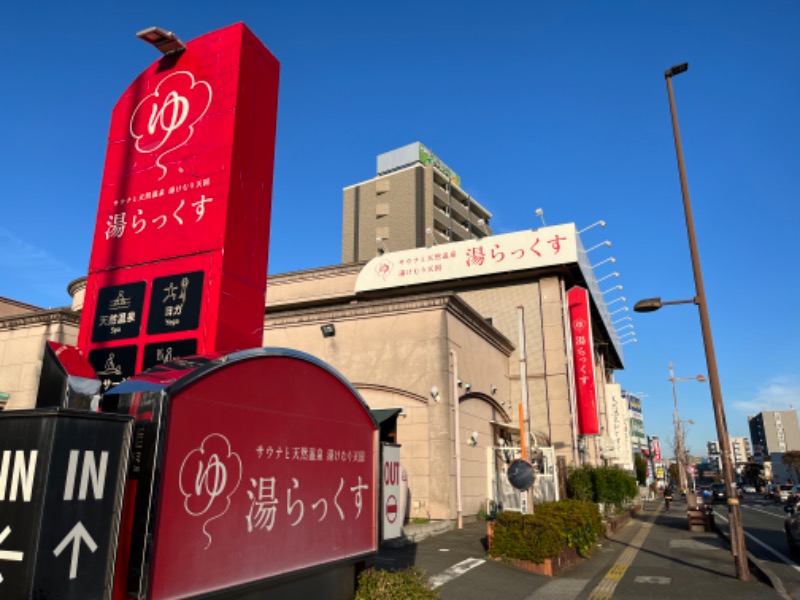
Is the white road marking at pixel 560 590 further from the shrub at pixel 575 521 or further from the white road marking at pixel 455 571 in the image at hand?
the white road marking at pixel 455 571

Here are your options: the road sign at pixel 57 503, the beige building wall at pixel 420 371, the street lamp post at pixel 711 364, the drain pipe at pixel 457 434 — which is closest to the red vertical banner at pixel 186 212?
the road sign at pixel 57 503

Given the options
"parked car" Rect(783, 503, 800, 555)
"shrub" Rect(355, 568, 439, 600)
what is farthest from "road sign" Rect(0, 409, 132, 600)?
"parked car" Rect(783, 503, 800, 555)

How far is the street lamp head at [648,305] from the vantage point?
14.1m

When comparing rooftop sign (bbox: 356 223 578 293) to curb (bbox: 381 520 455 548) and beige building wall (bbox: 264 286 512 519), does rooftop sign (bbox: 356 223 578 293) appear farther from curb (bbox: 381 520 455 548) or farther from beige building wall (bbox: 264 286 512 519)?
curb (bbox: 381 520 455 548)

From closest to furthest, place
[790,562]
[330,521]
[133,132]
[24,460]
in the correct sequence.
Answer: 1. [24,460]
2. [330,521]
3. [133,132]
4. [790,562]

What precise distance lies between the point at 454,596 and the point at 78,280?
36.2 metres

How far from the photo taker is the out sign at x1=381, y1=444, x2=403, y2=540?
807 centimetres

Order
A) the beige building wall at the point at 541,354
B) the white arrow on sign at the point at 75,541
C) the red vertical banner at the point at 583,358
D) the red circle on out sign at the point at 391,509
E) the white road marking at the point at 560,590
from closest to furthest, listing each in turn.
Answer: the white arrow on sign at the point at 75,541 < the red circle on out sign at the point at 391,509 < the white road marking at the point at 560,590 < the beige building wall at the point at 541,354 < the red vertical banner at the point at 583,358

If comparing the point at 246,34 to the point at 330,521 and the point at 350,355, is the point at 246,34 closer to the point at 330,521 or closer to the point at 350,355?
the point at 330,521

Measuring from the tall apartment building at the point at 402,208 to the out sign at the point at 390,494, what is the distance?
6237 centimetres

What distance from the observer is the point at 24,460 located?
375 cm

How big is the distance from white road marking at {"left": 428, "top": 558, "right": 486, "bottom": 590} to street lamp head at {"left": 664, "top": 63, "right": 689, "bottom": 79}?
529 inches

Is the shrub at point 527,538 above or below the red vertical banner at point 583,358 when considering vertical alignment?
below

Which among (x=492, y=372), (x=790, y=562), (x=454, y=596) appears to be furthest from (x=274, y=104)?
(x=492, y=372)
